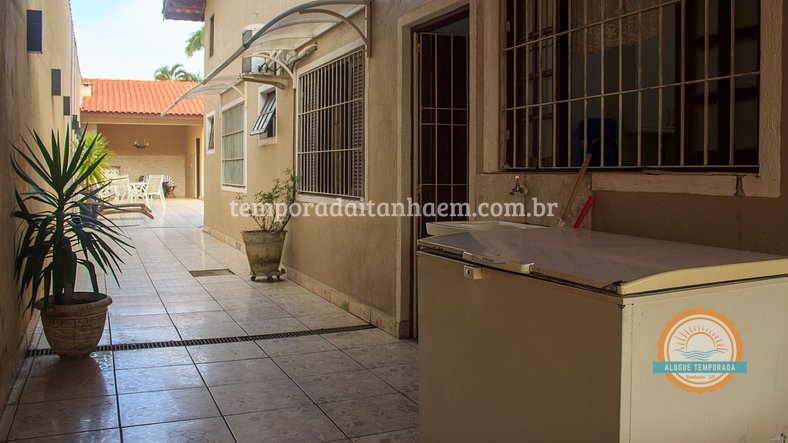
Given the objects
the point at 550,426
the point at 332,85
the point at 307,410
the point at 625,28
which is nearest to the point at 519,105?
the point at 625,28

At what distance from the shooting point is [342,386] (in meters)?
4.09

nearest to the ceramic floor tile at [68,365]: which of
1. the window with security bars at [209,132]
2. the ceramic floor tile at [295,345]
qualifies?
the ceramic floor tile at [295,345]

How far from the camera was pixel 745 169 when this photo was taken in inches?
98.3

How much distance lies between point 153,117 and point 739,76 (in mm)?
19751

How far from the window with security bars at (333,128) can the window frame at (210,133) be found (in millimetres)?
6187

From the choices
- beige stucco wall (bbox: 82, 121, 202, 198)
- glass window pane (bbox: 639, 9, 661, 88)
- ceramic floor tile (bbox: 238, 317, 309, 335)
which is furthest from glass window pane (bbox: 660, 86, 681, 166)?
beige stucco wall (bbox: 82, 121, 202, 198)

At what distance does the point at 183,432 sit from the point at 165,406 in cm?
41

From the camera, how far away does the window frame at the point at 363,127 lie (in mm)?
5945

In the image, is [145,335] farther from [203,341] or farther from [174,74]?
[174,74]

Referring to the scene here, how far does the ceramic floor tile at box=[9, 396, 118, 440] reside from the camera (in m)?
3.34

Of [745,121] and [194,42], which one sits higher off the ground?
[194,42]

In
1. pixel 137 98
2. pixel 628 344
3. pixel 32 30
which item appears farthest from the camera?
pixel 137 98

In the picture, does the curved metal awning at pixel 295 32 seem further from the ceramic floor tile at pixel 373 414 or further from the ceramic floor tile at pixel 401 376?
the ceramic floor tile at pixel 373 414

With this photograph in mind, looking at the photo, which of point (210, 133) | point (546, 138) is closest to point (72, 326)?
point (546, 138)
